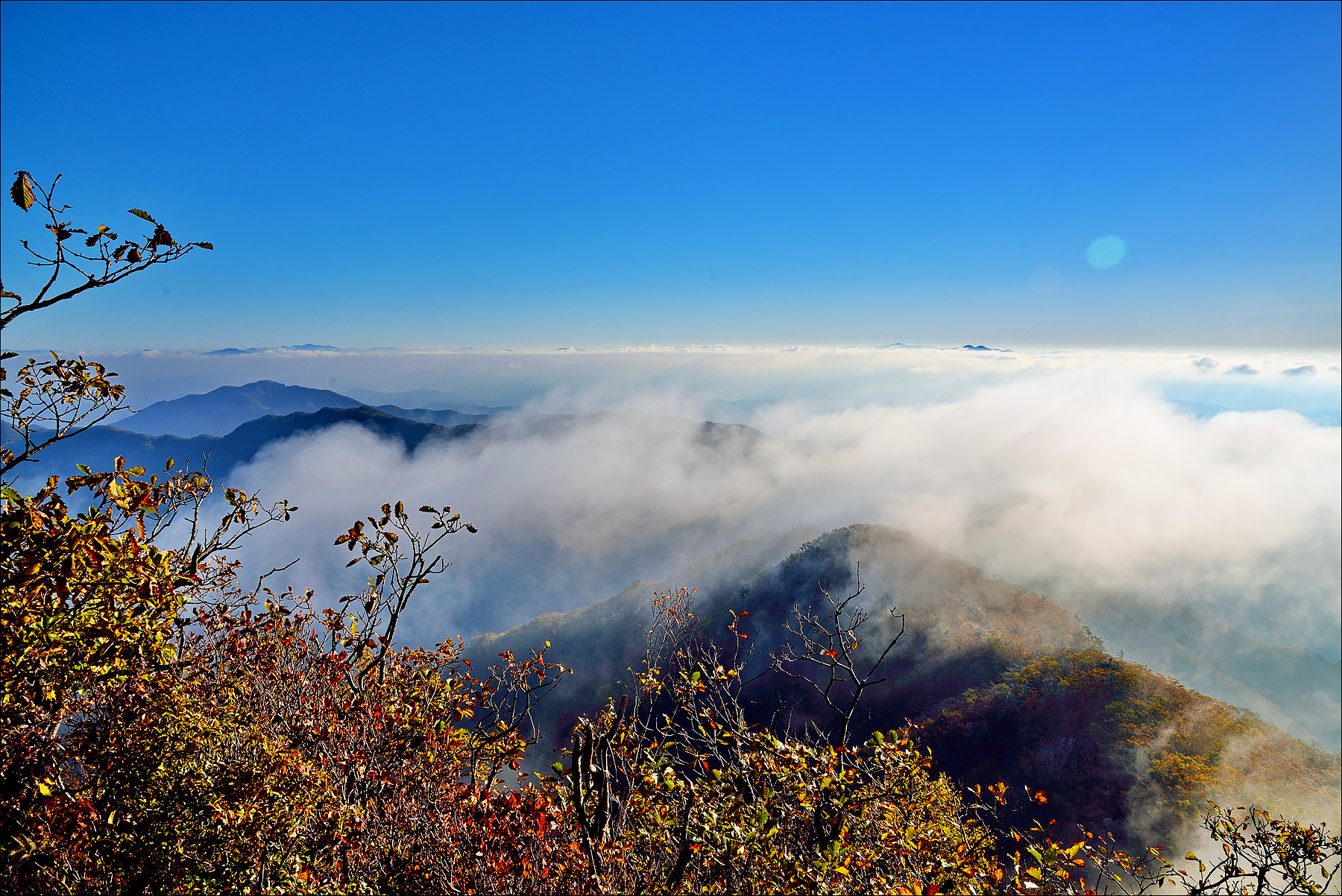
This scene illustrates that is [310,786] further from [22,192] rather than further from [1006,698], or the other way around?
[1006,698]

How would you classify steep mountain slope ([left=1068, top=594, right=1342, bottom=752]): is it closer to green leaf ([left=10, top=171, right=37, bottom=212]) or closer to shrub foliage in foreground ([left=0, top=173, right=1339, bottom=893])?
shrub foliage in foreground ([left=0, top=173, right=1339, bottom=893])

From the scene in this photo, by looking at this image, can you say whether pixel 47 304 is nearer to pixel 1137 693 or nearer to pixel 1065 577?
pixel 1137 693

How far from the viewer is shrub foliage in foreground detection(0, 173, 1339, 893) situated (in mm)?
6215

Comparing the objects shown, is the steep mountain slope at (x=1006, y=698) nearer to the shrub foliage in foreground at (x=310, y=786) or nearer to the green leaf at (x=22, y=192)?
the shrub foliage in foreground at (x=310, y=786)

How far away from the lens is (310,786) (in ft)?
26.9

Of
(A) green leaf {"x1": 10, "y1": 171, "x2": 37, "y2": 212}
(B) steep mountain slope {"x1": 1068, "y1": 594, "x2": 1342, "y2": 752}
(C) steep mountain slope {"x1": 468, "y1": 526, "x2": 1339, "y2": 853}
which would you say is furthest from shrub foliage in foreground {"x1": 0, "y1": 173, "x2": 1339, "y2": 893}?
(B) steep mountain slope {"x1": 1068, "y1": 594, "x2": 1342, "y2": 752}

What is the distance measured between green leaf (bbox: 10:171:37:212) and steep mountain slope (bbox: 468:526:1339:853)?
2587 cm

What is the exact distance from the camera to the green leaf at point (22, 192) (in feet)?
14.4

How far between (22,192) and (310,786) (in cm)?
845

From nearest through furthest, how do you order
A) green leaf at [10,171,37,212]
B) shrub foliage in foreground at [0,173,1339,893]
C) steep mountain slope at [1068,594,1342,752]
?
1. green leaf at [10,171,37,212]
2. shrub foliage in foreground at [0,173,1339,893]
3. steep mountain slope at [1068,594,1342,752]

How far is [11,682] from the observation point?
19.5ft

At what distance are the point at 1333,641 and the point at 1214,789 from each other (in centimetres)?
23707

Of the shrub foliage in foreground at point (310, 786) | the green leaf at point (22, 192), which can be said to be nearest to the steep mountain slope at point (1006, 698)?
the shrub foliage in foreground at point (310, 786)

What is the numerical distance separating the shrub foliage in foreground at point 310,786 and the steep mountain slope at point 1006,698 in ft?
54.8
